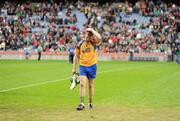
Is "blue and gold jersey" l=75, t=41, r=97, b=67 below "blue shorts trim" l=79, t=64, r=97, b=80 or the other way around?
the other way around

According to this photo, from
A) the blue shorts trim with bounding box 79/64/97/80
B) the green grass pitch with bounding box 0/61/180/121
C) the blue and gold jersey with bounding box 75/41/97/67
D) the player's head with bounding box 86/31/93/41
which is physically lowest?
the green grass pitch with bounding box 0/61/180/121

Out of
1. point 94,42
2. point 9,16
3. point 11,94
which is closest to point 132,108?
point 94,42

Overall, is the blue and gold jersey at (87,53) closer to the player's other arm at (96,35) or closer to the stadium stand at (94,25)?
the player's other arm at (96,35)

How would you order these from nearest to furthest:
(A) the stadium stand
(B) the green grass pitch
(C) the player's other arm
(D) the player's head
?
1. (B) the green grass pitch
2. (C) the player's other arm
3. (D) the player's head
4. (A) the stadium stand

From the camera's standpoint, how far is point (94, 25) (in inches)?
2186

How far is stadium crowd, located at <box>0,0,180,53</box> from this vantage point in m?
52.2

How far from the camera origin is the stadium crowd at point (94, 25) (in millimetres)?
52156

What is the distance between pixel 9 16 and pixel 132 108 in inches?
1818

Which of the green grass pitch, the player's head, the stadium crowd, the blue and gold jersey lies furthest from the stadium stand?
the player's head

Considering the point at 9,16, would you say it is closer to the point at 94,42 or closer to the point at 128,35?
the point at 128,35

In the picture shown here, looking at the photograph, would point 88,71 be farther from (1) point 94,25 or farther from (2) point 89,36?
(1) point 94,25

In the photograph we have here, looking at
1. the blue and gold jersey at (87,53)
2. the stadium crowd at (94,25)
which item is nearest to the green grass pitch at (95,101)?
the blue and gold jersey at (87,53)

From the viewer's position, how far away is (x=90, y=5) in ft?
198

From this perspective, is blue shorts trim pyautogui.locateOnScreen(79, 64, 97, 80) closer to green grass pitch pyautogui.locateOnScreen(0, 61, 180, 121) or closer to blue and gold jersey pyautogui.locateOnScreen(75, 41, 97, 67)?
blue and gold jersey pyautogui.locateOnScreen(75, 41, 97, 67)
